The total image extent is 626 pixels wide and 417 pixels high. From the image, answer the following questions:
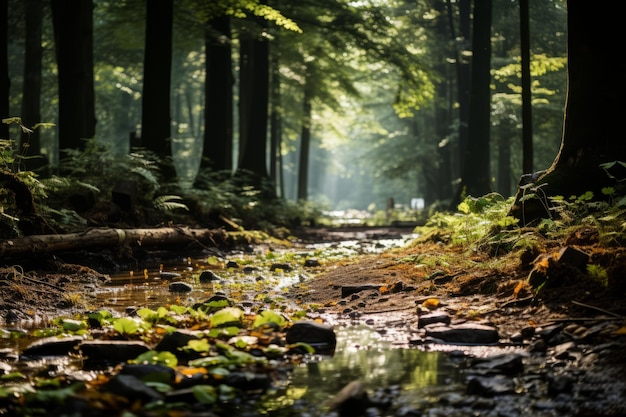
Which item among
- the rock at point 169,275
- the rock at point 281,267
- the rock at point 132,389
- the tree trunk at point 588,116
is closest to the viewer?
the rock at point 132,389

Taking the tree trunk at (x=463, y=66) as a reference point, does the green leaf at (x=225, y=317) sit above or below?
below

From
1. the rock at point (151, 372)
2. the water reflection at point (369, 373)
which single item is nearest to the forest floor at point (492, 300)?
the water reflection at point (369, 373)

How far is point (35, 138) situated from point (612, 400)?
61.8ft

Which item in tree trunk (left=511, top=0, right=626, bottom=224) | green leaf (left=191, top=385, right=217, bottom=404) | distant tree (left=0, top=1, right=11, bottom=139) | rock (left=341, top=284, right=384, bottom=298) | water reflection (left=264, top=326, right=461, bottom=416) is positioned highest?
distant tree (left=0, top=1, right=11, bottom=139)

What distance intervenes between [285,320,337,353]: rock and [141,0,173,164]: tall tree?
31.5 ft

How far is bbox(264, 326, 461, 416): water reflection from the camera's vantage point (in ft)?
11.9

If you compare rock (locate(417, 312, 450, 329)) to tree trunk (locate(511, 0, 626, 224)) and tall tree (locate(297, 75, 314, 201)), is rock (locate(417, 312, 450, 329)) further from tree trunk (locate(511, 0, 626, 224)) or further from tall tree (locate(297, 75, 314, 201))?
tall tree (locate(297, 75, 314, 201))

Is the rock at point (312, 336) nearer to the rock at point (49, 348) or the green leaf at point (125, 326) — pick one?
the green leaf at point (125, 326)

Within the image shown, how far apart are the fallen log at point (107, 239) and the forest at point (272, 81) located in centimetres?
115

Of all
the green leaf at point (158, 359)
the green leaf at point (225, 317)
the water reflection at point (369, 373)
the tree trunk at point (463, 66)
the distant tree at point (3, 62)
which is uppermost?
the tree trunk at point (463, 66)

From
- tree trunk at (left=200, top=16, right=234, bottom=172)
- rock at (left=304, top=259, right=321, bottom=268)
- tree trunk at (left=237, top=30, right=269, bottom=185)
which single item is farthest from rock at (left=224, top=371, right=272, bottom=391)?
tree trunk at (left=237, top=30, right=269, bottom=185)

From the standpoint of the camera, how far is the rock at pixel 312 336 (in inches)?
189

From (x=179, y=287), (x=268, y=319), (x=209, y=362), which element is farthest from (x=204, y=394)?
(x=179, y=287)

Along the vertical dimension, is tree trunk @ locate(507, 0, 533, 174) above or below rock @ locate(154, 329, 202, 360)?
above
